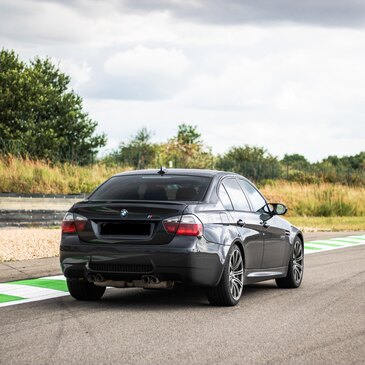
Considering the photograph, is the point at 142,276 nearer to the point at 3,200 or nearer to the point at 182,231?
the point at 182,231

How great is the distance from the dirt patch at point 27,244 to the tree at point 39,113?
104ft

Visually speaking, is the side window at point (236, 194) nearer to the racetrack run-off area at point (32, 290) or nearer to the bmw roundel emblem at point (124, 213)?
the bmw roundel emblem at point (124, 213)

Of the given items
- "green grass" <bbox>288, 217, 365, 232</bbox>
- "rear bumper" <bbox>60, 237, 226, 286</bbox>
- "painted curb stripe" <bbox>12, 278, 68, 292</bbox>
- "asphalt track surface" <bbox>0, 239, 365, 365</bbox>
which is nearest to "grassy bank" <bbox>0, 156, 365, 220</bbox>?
"green grass" <bbox>288, 217, 365, 232</bbox>

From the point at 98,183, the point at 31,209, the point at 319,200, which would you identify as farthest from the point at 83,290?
the point at 319,200

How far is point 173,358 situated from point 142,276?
105 inches

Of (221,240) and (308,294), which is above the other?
(221,240)

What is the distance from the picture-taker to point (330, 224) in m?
32.7

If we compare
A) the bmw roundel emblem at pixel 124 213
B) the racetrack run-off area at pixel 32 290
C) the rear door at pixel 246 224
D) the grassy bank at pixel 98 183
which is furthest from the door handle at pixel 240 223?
the grassy bank at pixel 98 183

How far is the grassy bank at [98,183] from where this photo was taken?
1114 inches

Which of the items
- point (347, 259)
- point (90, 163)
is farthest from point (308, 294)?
point (90, 163)

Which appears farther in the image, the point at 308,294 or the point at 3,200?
the point at 3,200

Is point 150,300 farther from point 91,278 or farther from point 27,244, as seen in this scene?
point 27,244

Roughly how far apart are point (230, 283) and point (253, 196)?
1905 mm

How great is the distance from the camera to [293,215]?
3828 centimetres
